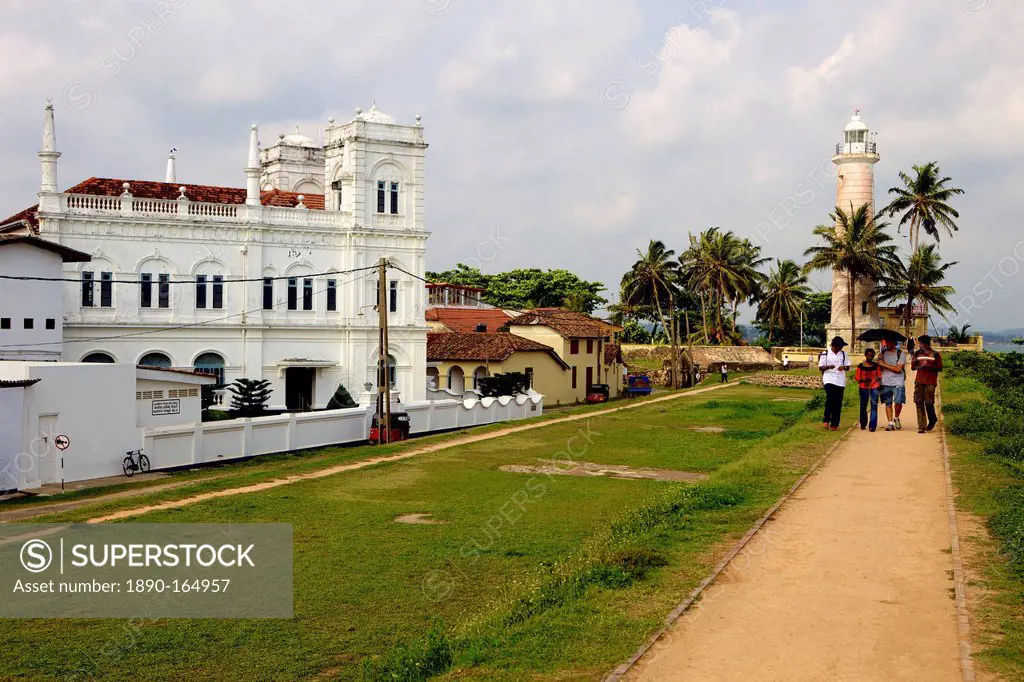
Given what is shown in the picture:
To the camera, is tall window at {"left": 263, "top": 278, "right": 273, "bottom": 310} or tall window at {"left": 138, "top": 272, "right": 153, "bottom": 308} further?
tall window at {"left": 263, "top": 278, "right": 273, "bottom": 310}

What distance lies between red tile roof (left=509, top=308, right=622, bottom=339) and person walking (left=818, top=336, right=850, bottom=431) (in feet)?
100.0

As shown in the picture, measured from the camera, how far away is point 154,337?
39.7 meters

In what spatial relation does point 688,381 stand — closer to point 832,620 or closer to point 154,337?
point 154,337

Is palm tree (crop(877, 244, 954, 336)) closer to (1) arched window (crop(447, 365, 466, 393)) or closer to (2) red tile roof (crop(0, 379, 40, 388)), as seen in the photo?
(1) arched window (crop(447, 365, 466, 393))

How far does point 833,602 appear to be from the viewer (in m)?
8.95

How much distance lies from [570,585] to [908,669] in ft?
11.9

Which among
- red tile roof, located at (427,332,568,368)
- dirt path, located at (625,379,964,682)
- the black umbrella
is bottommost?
dirt path, located at (625,379,964,682)

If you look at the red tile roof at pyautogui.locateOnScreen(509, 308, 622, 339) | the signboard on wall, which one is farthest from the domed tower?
the signboard on wall

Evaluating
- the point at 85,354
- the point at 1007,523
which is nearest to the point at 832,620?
the point at 1007,523

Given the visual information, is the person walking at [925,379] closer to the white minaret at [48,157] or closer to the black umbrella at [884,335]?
the black umbrella at [884,335]

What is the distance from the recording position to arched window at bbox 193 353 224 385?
4059 cm

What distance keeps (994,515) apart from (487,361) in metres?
34.6

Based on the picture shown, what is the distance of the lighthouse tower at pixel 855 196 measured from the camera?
6134cm

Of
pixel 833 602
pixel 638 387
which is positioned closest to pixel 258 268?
pixel 638 387
